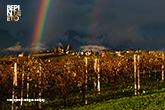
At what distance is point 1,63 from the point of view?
13.9m

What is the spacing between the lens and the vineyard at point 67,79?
11891mm

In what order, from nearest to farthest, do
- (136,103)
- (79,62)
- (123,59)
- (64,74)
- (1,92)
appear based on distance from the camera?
(136,103) → (64,74) → (1,92) → (79,62) → (123,59)

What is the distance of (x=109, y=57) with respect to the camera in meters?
18.7

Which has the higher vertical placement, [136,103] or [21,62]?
[21,62]

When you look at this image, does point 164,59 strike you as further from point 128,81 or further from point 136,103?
point 136,103

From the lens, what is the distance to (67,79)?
12.0 metres

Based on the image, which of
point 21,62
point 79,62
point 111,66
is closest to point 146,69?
point 111,66

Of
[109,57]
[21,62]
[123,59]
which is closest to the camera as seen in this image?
[21,62]

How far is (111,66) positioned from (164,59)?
7.00 metres

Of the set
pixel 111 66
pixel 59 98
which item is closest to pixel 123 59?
pixel 111 66

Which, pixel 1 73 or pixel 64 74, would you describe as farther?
pixel 1 73

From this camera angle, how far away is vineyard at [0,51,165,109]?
11891 millimetres

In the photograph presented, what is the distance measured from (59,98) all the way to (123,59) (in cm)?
685

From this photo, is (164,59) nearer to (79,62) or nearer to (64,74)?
(79,62)
